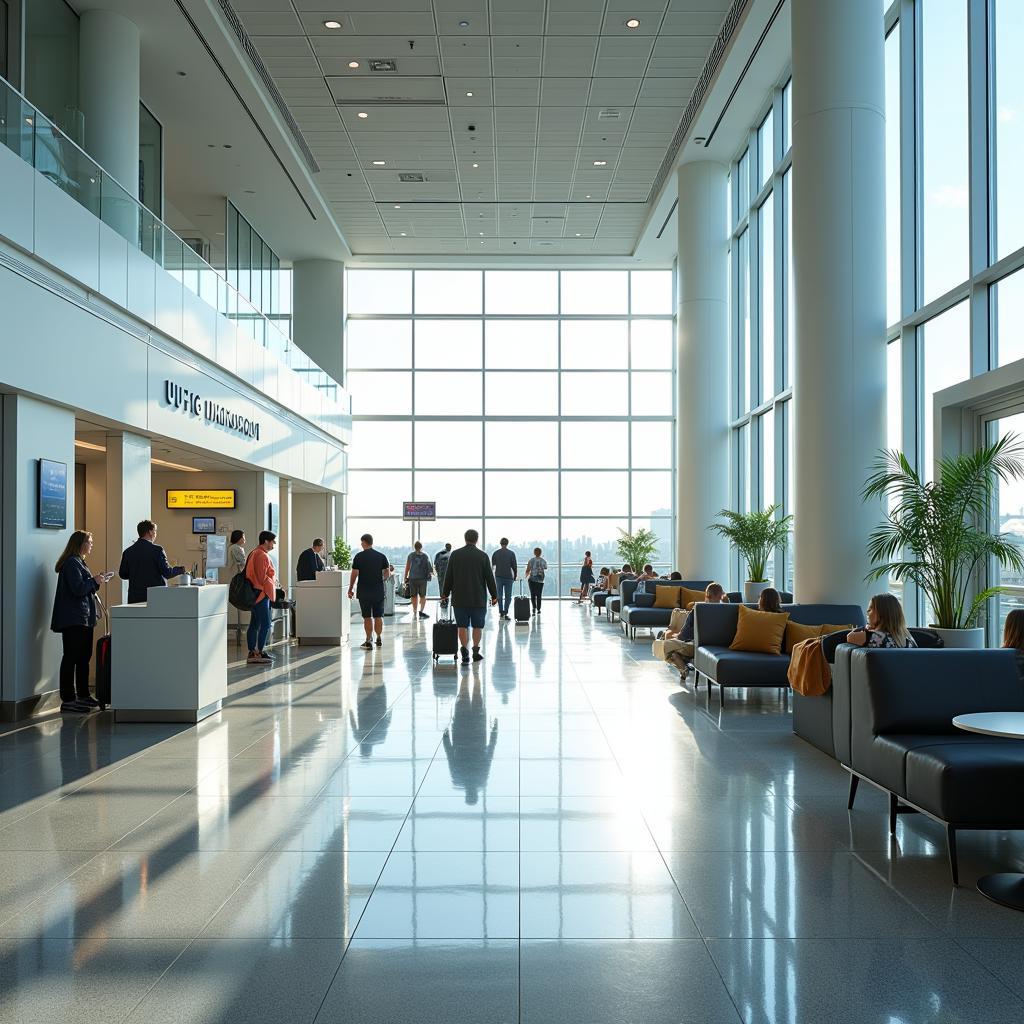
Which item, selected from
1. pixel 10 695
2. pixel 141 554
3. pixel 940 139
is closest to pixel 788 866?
pixel 10 695

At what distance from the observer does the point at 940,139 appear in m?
10.7

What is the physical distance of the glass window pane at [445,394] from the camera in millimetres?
26703

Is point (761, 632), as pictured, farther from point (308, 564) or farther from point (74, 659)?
point (308, 564)

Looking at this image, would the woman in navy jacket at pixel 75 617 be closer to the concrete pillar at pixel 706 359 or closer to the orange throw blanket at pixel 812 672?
the orange throw blanket at pixel 812 672

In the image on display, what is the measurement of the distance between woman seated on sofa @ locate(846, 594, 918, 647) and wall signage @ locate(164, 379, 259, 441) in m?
9.03

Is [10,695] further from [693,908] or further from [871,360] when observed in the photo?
[871,360]

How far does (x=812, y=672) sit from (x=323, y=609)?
9679 millimetres

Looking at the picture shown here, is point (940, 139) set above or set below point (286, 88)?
below

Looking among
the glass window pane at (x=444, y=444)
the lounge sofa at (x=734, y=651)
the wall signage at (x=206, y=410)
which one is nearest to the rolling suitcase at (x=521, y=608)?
the wall signage at (x=206, y=410)

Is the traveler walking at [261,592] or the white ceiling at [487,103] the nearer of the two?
the traveler walking at [261,592]

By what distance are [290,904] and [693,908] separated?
1.67 meters

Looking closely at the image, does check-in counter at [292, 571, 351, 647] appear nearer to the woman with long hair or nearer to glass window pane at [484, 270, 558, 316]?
the woman with long hair

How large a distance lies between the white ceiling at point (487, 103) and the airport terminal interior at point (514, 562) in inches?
4.3

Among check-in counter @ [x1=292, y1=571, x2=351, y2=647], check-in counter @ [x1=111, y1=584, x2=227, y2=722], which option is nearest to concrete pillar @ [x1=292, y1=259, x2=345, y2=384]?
check-in counter @ [x1=292, y1=571, x2=351, y2=647]
